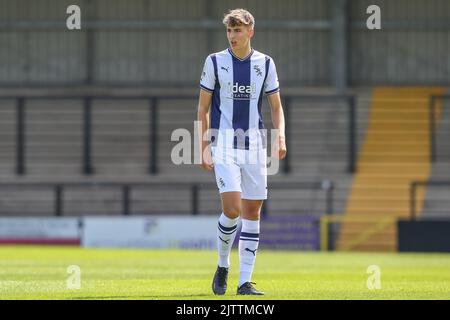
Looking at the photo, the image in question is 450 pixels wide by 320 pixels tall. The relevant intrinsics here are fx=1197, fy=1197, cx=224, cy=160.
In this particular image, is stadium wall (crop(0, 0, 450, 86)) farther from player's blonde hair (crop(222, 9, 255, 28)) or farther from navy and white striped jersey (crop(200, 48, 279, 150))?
player's blonde hair (crop(222, 9, 255, 28))

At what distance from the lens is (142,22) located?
3694 centimetres

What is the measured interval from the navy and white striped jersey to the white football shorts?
62mm

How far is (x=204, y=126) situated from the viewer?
10594 mm

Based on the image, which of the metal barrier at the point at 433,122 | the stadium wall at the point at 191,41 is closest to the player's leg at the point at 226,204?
the metal barrier at the point at 433,122

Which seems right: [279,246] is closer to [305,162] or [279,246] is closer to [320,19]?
[305,162]

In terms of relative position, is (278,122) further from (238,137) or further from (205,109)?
(205,109)

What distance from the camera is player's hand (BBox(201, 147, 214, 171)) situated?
10.6 m

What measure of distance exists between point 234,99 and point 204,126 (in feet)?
1.24

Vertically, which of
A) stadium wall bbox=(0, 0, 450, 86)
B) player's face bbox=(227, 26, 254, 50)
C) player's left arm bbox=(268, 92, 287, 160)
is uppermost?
stadium wall bbox=(0, 0, 450, 86)

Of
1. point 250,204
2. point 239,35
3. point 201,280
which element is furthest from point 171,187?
point 239,35

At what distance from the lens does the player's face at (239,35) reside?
1049 cm

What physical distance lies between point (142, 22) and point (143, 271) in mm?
22296

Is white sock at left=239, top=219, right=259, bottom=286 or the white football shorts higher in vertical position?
the white football shorts

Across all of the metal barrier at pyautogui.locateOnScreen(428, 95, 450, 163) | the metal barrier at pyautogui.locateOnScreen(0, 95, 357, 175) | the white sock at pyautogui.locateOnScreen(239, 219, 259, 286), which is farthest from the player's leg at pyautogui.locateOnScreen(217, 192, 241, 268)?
the metal barrier at pyautogui.locateOnScreen(428, 95, 450, 163)
